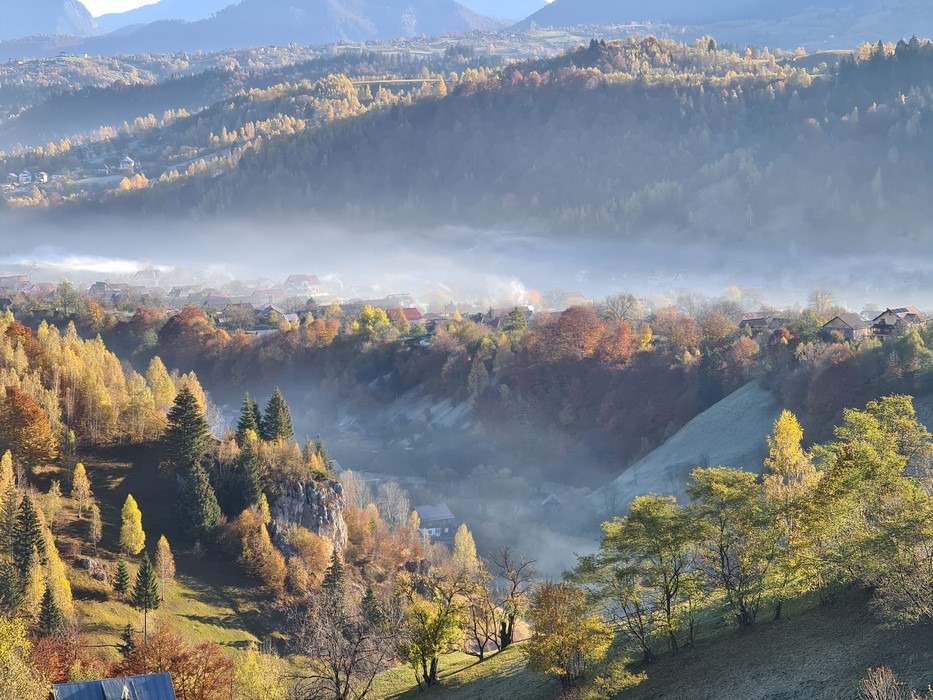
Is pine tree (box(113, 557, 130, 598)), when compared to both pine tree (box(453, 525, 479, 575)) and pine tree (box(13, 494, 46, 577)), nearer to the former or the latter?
pine tree (box(13, 494, 46, 577))

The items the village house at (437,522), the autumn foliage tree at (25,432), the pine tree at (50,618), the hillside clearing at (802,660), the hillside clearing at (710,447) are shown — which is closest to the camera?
the hillside clearing at (802,660)

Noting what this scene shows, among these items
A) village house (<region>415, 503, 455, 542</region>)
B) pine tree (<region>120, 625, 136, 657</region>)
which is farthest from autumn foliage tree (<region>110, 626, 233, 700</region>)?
village house (<region>415, 503, 455, 542</region>)

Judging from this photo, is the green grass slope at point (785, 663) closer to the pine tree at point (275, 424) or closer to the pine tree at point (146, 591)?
the pine tree at point (146, 591)

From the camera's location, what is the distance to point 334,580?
2879 inches

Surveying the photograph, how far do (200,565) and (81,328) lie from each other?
102 m

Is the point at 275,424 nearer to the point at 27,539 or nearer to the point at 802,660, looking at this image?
the point at 27,539

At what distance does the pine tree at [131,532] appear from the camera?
70.1 meters

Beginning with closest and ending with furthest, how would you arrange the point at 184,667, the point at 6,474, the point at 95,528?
the point at 184,667
the point at 95,528
the point at 6,474

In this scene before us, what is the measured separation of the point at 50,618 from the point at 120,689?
1703 centimetres

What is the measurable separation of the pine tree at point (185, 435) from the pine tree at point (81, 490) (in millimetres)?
8137

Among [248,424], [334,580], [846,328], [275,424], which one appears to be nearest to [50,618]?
[334,580]

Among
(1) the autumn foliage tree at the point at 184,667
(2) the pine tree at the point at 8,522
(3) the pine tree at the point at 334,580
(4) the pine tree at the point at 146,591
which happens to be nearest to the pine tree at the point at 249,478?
(3) the pine tree at the point at 334,580

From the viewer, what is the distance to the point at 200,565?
74062 millimetres

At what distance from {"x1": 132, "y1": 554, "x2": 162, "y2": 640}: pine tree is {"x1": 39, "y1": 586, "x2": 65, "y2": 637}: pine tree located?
5.63 meters
